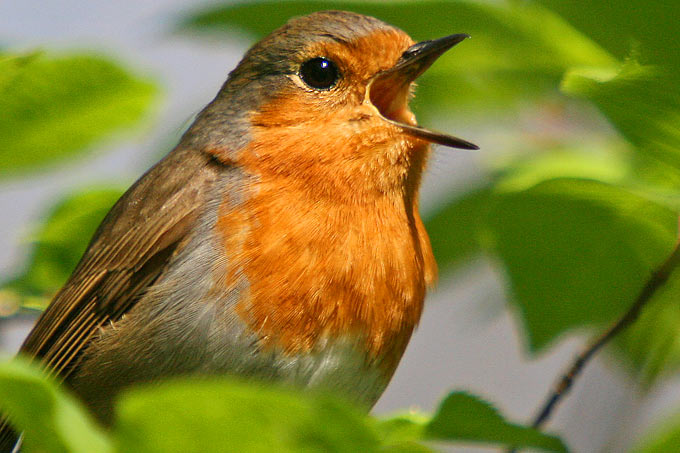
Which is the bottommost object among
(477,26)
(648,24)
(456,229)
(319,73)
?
(456,229)

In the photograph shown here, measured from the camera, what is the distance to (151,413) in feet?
3.89

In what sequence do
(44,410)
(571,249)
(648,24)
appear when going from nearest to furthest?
(44,410), (648,24), (571,249)

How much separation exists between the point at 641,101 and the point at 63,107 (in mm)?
1623

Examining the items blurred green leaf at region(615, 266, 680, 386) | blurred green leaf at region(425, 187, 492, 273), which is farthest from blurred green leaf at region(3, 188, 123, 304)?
blurred green leaf at region(615, 266, 680, 386)

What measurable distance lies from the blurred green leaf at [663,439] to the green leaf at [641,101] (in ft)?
1.79

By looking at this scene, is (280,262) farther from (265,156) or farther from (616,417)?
(616,417)

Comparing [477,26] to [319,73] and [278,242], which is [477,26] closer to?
[319,73]

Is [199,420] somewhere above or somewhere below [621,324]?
above

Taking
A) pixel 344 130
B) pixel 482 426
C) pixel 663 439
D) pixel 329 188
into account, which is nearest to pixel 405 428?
pixel 482 426

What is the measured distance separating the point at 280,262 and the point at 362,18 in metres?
0.95

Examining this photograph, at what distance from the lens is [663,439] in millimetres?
1758

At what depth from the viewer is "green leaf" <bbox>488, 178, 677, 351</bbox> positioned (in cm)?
213

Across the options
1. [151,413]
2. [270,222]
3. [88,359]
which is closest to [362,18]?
[270,222]

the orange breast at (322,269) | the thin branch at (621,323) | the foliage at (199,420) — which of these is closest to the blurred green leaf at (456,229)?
the orange breast at (322,269)
